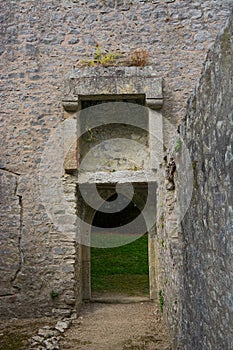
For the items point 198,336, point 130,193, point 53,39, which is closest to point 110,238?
point 130,193

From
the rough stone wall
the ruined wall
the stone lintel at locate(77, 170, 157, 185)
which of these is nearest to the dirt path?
the ruined wall

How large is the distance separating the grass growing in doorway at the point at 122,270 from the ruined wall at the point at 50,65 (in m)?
2.39

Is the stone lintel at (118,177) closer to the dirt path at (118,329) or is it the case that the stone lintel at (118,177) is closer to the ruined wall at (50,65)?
the ruined wall at (50,65)

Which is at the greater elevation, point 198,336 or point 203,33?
point 203,33

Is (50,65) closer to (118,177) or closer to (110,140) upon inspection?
(110,140)

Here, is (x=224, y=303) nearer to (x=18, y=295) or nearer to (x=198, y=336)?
(x=198, y=336)

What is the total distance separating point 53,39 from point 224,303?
543 centimetres

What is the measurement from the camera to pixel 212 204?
2318 millimetres

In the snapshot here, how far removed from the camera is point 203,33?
640cm

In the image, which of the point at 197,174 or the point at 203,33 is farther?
the point at 203,33

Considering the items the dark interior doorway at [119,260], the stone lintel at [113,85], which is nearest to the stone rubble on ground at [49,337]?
the dark interior doorway at [119,260]

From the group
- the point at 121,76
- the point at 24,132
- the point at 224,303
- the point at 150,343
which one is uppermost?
the point at 121,76

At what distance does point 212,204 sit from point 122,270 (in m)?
8.14

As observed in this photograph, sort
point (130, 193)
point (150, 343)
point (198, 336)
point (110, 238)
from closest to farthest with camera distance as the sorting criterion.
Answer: point (198, 336), point (150, 343), point (130, 193), point (110, 238)
